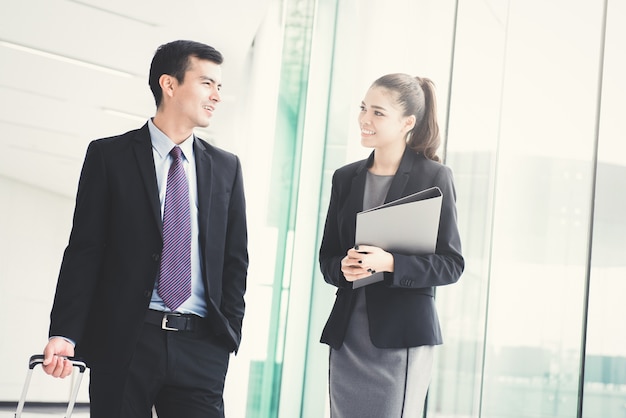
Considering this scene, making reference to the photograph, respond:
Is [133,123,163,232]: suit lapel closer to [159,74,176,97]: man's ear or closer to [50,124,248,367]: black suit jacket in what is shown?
[50,124,248,367]: black suit jacket

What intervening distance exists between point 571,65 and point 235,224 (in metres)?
1.67

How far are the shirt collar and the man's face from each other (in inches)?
2.7

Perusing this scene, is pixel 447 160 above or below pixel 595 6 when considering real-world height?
below

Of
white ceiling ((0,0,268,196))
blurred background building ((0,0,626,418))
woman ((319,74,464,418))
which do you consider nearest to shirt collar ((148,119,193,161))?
woman ((319,74,464,418))

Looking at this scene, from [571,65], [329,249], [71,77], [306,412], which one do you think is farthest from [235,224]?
[71,77]

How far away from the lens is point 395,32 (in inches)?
170

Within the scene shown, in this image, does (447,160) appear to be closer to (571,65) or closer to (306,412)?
(571,65)

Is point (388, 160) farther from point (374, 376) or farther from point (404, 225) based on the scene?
point (374, 376)

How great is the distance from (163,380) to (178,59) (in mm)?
1038

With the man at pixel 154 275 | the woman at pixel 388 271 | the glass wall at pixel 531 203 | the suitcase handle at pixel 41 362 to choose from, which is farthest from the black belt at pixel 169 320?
the glass wall at pixel 531 203

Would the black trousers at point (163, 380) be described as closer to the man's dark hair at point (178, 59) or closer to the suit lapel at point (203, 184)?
the suit lapel at point (203, 184)

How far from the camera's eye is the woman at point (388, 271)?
2295 mm

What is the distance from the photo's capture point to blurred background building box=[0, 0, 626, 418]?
9.95 ft

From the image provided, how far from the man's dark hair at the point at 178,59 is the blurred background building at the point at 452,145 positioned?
1.53 meters
